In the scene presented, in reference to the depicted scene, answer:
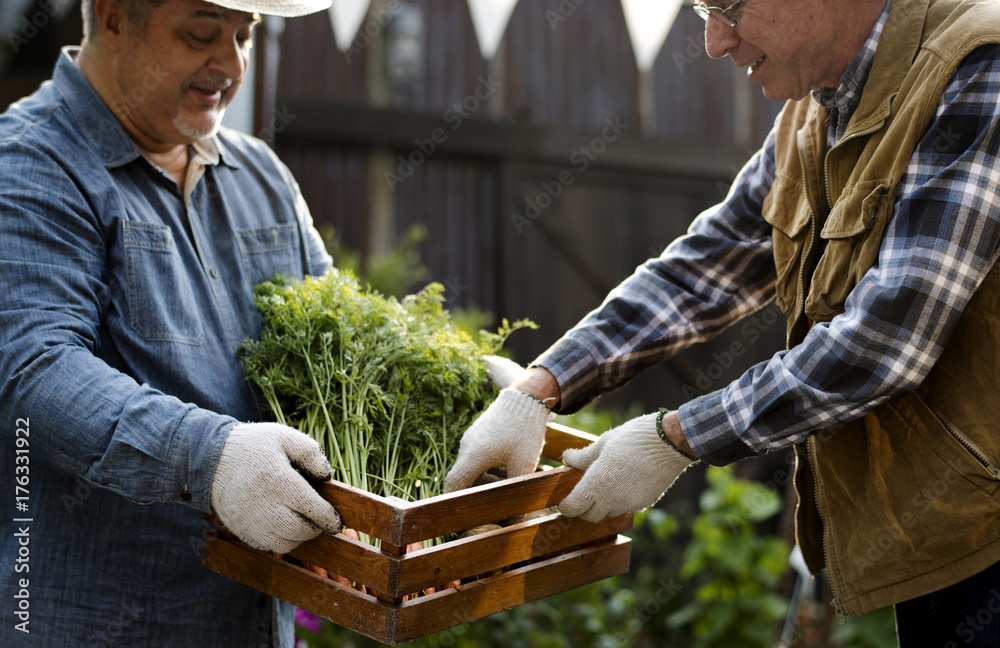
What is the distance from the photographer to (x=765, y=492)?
3.82 metres

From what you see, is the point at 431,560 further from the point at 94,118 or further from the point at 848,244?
the point at 94,118

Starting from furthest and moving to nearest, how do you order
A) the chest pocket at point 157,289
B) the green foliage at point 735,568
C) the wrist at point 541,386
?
1. the green foliage at point 735,568
2. the wrist at point 541,386
3. the chest pocket at point 157,289

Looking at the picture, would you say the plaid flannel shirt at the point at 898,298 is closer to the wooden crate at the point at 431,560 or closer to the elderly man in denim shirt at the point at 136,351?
the wooden crate at the point at 431,560

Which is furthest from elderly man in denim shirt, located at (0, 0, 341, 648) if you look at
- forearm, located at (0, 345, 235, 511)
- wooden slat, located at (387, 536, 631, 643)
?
wooden slat, located at (387, 536, 631, 643)

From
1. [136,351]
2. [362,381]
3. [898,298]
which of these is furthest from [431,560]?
[898,298]

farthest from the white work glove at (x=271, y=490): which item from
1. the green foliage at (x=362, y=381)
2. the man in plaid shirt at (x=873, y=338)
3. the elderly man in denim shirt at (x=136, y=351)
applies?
the man in plaid shirt at (x=873, y=338)

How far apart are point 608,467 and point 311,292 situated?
32.4 inches

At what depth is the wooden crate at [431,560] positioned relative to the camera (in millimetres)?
1505

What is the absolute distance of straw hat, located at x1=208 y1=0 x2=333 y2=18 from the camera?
192 cm

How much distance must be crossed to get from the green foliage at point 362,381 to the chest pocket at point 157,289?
163 millimetres

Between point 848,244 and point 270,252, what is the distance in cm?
141

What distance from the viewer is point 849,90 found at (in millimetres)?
1743

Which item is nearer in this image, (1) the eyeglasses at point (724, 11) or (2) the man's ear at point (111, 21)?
(1) the eyeglasses at point (724, 11)

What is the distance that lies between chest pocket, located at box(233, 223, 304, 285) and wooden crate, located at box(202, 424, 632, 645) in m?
0.72
